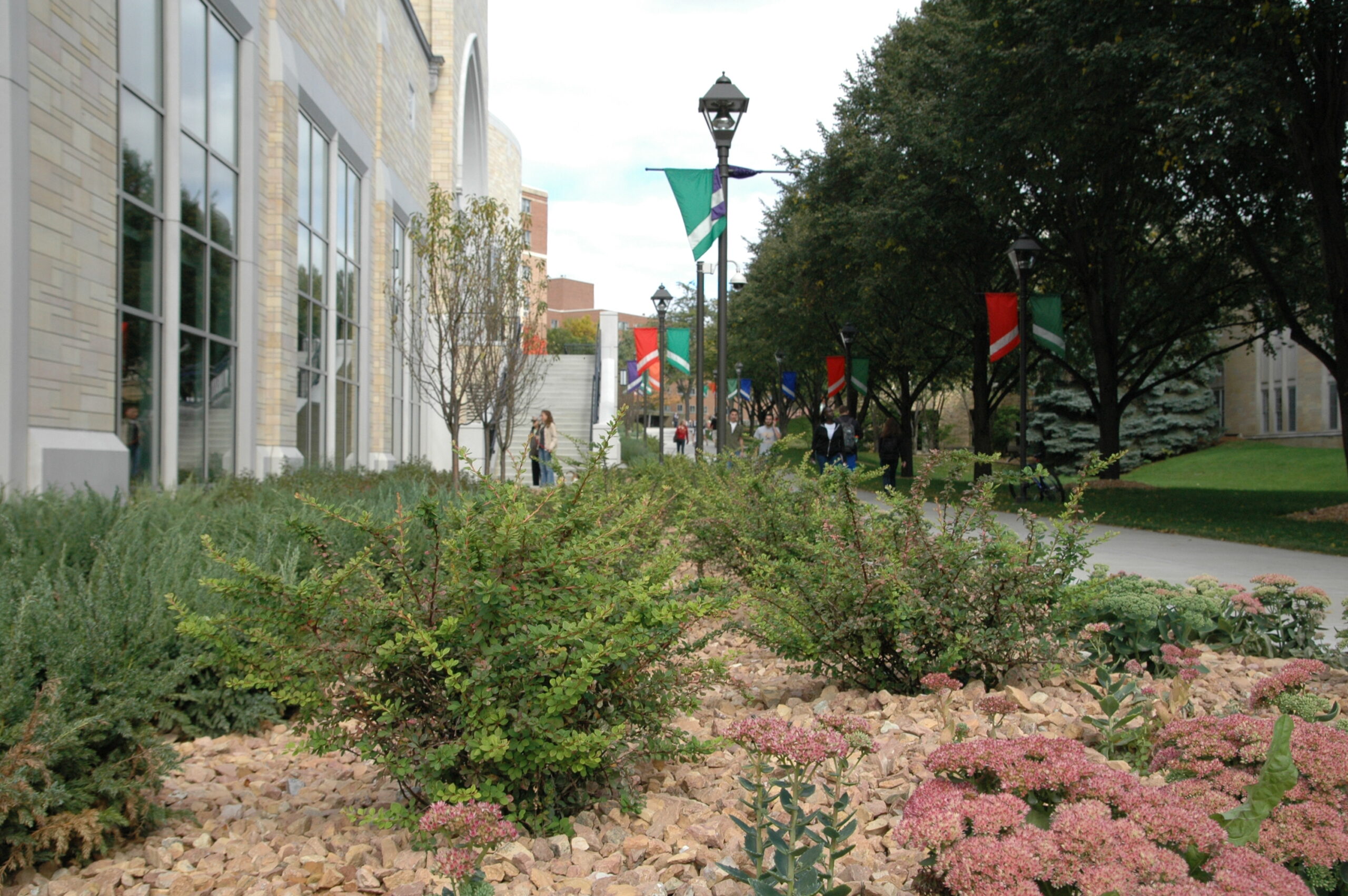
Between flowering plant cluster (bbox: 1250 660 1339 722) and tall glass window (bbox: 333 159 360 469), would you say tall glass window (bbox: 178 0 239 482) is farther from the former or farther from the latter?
flowering plant cluster (bbox: 1250 660 1339 722)

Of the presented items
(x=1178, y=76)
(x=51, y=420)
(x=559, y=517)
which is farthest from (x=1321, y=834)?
(x=1178, y=76)

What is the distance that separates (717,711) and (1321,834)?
276 centimetres

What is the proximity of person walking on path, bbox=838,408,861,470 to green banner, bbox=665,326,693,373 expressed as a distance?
511 centimetres

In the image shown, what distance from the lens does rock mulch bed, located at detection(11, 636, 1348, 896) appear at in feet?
8.95

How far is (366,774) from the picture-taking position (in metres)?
3.89

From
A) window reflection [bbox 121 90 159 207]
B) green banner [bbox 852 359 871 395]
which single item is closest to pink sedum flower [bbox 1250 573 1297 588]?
window reflection [bbox 121 90 159 207]

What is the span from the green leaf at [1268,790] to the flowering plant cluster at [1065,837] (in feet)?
0.47

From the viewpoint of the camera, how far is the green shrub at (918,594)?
4398mm

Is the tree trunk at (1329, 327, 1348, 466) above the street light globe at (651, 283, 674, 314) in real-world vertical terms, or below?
below

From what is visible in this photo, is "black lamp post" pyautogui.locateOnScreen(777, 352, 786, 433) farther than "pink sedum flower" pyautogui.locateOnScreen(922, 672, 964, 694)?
Yes

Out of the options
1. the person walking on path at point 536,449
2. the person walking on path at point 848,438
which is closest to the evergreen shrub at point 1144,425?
the person walking on path at point 848,438

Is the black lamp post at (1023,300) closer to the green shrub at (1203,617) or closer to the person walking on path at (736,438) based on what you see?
the person walking on path at (736,438)

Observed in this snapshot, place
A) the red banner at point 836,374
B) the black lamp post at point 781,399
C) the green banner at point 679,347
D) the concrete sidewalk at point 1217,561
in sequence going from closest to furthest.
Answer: the concrete sidewalk at point 1217,561 < the green banner at point 679,347 < the red banner at point 836,374 < the black lamp post at point 781,399

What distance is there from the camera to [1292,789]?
219 centimetres
